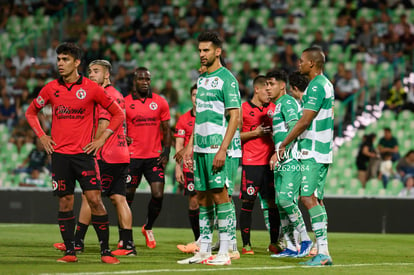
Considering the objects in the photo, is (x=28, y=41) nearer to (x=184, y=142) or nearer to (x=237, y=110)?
(x=184, y=142)

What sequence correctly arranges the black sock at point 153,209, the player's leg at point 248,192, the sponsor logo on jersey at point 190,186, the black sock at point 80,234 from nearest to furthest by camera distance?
the black sock at point 80,234, the player's leg at point 248,192, the sponsor logo on jersey at point 190,186, the black sock at point 153,209

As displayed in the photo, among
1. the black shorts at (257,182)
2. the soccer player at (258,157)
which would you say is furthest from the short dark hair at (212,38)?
the black shorts at (257,182)

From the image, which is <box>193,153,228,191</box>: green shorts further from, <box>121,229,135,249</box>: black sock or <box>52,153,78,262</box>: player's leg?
<box>121,229,135,249</box>: black sock

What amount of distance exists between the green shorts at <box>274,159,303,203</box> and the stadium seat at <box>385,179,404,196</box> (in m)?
7.06

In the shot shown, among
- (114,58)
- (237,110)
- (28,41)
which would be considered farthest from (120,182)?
(28,41)

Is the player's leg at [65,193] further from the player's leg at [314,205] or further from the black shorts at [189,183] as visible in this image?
the black shorts at [189,183]

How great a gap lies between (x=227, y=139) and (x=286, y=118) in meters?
2.08

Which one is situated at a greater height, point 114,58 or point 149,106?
point 114,58

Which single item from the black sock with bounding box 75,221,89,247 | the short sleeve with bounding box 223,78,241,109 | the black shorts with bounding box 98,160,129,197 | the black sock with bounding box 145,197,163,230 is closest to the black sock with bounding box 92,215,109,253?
the black shorts with bounding box 98,160,129,197

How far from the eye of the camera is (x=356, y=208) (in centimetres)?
1543

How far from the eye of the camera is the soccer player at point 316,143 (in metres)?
8.18

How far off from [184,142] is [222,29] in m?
11.9

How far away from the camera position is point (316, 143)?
8289 mm

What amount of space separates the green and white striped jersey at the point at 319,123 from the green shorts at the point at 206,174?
0.98 meters
